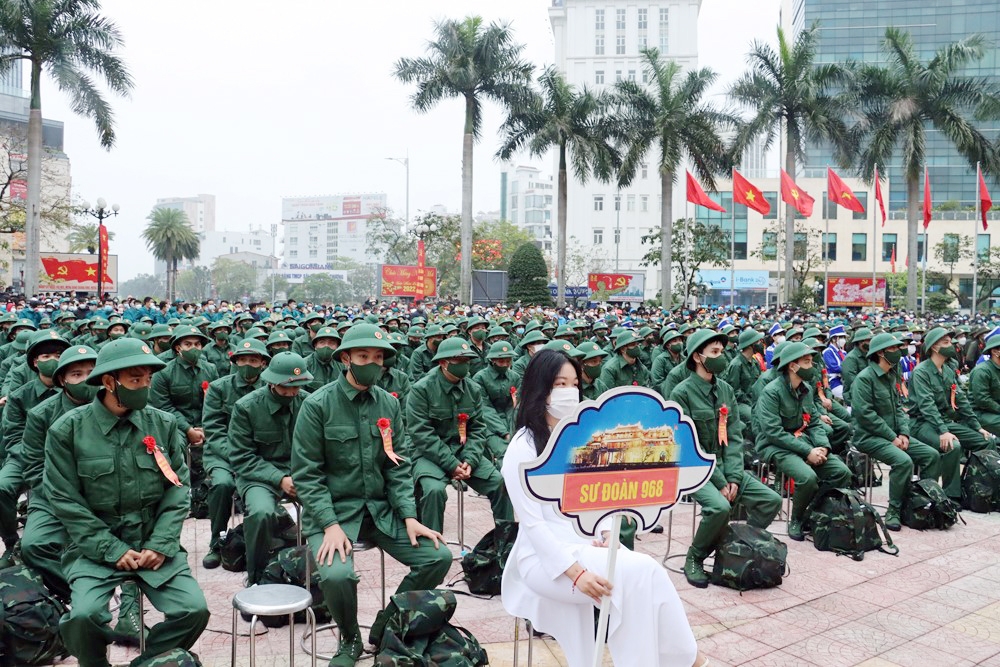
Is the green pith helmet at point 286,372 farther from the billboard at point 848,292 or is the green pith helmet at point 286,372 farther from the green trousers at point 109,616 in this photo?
the billboard at point 848,292

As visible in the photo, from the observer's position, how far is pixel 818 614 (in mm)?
6070

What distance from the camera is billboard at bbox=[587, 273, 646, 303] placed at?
49494mm

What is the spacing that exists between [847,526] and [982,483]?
280cm

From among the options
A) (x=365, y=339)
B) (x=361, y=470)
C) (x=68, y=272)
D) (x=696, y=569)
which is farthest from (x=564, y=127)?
(x=361, y=470)

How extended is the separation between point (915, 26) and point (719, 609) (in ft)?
293

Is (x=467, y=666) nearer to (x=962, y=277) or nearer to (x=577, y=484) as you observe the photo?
(x=577, y=484)

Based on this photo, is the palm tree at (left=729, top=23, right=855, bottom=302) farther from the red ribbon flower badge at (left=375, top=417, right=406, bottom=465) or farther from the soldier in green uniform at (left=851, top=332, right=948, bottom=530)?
the red ribbon flower badge at (left=375, top=417, right=406, bottom=465)

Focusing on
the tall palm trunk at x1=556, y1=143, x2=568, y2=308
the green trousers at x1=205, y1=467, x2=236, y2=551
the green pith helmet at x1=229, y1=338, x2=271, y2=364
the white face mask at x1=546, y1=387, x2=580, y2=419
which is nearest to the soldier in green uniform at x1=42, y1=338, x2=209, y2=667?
the white face mask at x1=546, y1=387, x2=580, y2=419

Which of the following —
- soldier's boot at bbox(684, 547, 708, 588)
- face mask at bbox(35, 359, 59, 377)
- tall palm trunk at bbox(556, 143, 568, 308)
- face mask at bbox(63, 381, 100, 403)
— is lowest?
soldier's boot at bbox(684, 547, 708, 588)

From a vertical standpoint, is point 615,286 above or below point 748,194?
below

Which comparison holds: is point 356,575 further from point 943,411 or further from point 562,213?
point 562,213

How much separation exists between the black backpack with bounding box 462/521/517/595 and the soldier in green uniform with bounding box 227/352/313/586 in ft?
4.76

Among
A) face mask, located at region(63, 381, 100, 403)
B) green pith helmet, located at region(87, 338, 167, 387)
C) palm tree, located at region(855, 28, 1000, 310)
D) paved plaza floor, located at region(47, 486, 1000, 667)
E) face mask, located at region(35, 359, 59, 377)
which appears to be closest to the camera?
green pith helmet, located at region(87, 338, 167, 387)

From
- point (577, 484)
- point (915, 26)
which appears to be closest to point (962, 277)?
point (915, 26)
